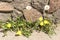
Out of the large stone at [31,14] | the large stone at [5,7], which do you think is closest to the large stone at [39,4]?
the large stone at [31,14]

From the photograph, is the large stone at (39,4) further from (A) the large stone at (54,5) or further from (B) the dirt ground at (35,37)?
(B) the dirt ground at (35,37)

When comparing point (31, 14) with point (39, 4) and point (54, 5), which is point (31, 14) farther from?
point (54, 5)

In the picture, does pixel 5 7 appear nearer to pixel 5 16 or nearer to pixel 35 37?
pixel 5 16

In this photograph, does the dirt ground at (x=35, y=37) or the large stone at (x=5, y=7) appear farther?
the large stone at (x=5, y=7)

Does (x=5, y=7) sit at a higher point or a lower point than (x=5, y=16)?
higher

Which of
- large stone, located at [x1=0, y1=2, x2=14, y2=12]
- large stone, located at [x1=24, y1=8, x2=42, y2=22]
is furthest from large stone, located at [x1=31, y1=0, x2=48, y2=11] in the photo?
large stone, located at [x1=0, y1=2, x2=14, y2=12]

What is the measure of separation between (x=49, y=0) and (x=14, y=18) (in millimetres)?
567

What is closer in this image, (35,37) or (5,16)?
(35,37)

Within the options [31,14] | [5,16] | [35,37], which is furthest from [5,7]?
[35,37]

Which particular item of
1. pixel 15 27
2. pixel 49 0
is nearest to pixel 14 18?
pixel 15 27

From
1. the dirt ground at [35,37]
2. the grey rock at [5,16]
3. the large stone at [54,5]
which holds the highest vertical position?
the large stone at [54,5]

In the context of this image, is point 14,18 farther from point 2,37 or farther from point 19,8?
point 2,37

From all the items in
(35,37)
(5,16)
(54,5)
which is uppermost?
(54,5)

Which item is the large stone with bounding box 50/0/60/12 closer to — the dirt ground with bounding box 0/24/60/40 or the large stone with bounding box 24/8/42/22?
the large stone with bounding box 24/8/42/22
